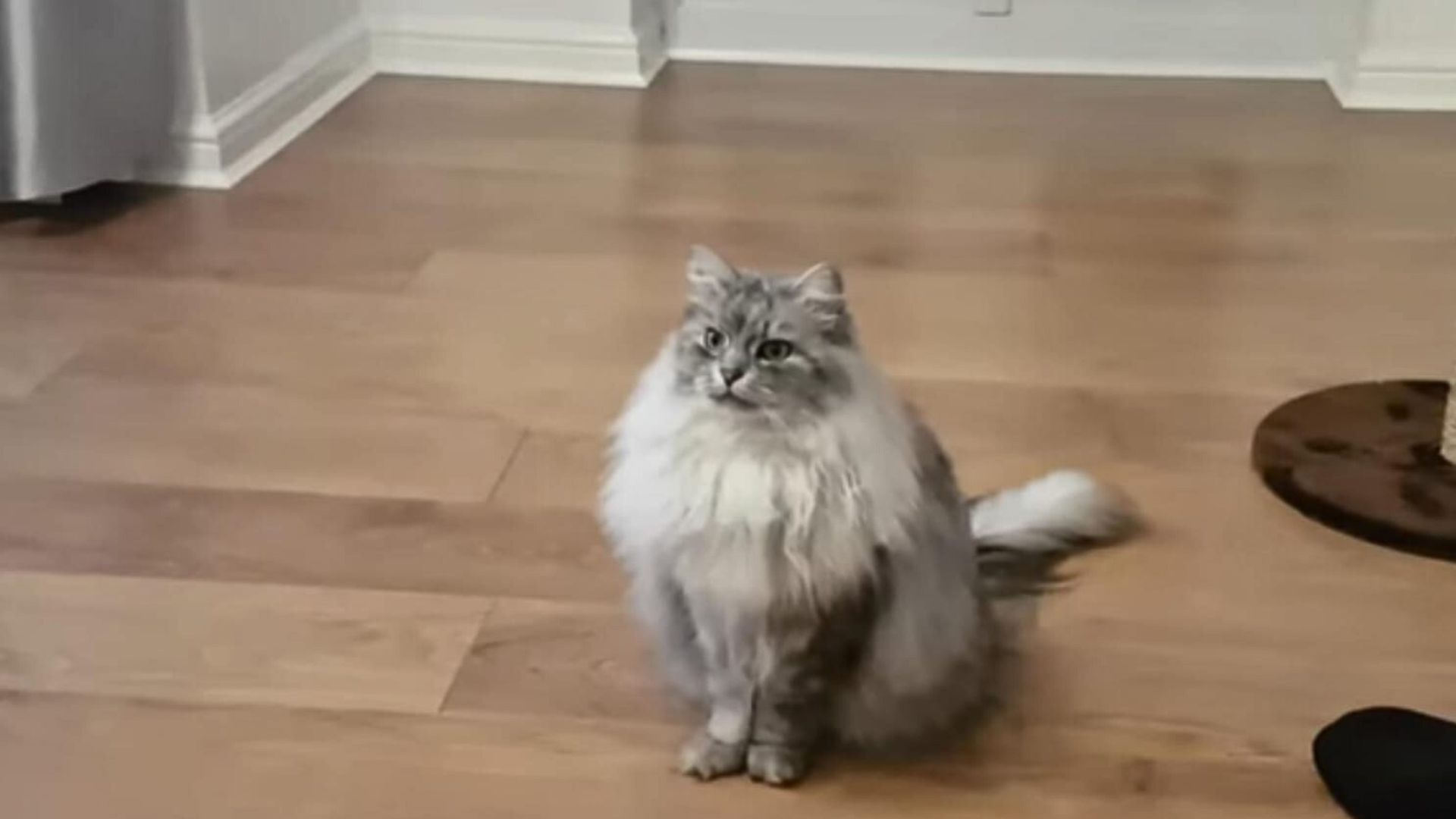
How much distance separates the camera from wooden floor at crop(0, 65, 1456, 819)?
167 cm

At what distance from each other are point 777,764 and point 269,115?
7.12ft

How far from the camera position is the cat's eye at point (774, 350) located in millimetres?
1516

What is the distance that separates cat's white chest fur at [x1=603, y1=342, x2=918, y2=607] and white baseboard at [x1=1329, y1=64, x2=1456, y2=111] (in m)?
2.54

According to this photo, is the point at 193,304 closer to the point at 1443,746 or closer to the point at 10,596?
the point at 10,596

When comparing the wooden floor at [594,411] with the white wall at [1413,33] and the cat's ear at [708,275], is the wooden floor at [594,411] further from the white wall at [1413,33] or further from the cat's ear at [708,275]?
the cat's ear at [708,275]

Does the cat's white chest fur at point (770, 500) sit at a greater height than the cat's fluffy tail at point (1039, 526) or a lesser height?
greater

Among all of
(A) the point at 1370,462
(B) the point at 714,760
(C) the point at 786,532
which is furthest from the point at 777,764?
(A) the point at 1370,462

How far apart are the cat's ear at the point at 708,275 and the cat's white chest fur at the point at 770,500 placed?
0.09 metres

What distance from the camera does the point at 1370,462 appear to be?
7.22 ft

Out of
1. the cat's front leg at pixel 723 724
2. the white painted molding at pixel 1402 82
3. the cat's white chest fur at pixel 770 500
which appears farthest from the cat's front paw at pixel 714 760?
the white painted molding at pixel 1402 82

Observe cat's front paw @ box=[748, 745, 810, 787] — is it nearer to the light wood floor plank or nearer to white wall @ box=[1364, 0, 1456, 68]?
the light wood floor plank

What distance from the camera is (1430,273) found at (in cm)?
285

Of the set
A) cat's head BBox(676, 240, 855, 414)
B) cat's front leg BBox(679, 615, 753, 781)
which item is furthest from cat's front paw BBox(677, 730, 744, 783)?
cat's head BBox(676, 240, 855, 414)

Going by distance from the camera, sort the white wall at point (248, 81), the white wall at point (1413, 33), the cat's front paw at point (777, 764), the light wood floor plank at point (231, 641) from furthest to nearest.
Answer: the white wall at point (1413, 33) → the white wall at point (248, 81) → the light wood floor plank at point (231, 641) → the cat's front paw at point (777, 764)
